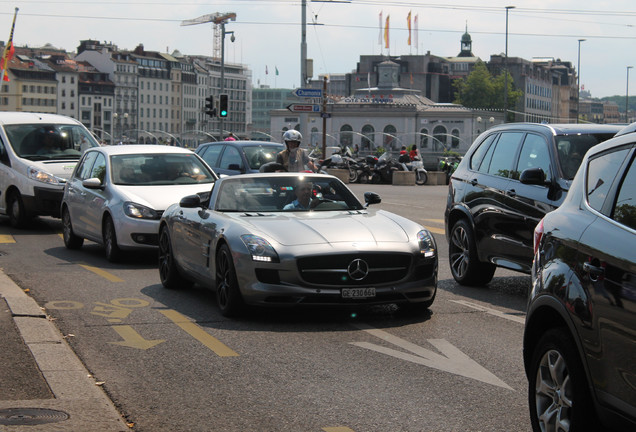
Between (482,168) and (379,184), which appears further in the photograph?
(379,184)

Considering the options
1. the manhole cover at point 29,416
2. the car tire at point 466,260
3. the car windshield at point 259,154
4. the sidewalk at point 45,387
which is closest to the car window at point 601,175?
the sidewalk at point 45,387

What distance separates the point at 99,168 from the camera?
15898 millimetres

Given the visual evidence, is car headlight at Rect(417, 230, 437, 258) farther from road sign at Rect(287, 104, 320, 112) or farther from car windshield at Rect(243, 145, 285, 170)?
road sign at Rect(287, 104, 320, 112)

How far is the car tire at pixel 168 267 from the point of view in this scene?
11.6 metres

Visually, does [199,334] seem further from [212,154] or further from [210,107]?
[210,107]

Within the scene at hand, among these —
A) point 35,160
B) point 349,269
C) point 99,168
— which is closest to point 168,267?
point 349,269

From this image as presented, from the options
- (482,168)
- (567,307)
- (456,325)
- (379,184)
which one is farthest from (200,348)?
(379,184)

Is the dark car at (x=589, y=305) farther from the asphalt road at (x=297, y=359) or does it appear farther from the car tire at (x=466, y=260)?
the car tire at (x=466, y=260)

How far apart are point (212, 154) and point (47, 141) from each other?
14.5ft

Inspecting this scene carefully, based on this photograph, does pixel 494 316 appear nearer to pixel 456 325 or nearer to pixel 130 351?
pixel 456 325

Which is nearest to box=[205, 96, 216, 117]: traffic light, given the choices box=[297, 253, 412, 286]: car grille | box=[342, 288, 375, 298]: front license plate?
box=[297, 253, 412, 286]: car grille

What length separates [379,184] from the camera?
47.1 m

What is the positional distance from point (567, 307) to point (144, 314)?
5.65 m

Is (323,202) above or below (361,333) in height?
above
